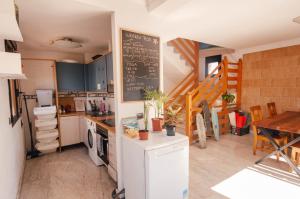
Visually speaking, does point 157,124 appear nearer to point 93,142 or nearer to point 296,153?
point 93,142

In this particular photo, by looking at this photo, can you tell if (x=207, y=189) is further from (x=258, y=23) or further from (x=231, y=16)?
(x=258, y=23)

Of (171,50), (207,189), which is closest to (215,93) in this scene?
(171,50)

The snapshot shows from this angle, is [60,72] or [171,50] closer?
[60,72]

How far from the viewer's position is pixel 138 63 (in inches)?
79.5

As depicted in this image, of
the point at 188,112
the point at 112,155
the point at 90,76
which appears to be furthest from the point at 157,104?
the point at 90,76

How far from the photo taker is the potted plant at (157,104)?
1.96 meters

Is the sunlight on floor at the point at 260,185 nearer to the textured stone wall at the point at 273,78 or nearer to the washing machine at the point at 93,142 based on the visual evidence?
the washing machine at the point at 93,142

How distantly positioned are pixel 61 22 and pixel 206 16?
197cm

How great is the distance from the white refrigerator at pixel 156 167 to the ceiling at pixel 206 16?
1367 millimetres

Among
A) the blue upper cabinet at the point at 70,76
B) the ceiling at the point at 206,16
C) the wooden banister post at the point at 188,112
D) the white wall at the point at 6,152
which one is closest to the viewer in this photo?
the white wall at the point at 6,152

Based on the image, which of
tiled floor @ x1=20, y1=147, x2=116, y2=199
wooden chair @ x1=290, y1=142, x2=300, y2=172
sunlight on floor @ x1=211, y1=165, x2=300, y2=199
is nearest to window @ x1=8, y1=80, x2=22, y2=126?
tiled floor @ x1=20, y1=147, x2=116, y2=199

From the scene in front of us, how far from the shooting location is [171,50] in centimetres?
464

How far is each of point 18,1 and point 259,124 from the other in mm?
3523

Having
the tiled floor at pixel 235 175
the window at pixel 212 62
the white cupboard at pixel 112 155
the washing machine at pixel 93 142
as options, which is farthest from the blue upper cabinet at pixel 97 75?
the window at pixel 212 62
